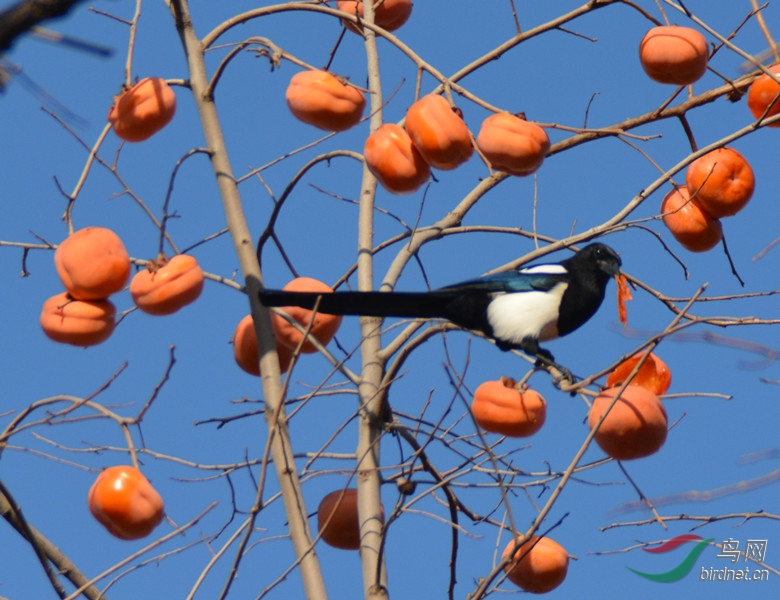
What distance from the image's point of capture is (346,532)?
10.8 ft

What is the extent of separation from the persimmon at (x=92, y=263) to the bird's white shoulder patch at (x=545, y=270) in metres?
1.75

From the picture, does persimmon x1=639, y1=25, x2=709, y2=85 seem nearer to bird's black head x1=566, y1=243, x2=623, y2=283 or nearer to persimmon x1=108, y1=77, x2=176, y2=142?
bird's black head x1=566, y1=243, x2=623, y2=283

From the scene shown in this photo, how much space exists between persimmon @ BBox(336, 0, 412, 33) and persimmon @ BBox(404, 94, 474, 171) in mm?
1367

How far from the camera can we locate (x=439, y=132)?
2.86 metres

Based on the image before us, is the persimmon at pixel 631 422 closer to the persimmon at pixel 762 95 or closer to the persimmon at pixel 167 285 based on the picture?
the persimmon at pixel 167 285

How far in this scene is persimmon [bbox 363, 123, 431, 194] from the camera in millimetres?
3027

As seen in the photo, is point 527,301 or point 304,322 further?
point 527,301

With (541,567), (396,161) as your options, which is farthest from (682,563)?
(396,161)

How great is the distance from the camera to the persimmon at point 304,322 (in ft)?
10.3

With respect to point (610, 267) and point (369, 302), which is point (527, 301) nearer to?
point (610, 267)

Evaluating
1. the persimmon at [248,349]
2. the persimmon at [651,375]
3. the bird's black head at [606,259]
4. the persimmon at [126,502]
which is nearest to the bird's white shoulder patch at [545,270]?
the bird's black head at [606,259]

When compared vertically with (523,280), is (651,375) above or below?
below

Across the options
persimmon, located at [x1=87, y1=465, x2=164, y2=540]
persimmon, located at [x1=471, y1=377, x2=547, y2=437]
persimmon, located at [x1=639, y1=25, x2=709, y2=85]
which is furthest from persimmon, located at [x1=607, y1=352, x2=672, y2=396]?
persimmon, located at [x1=87, y1=465, x2=164, y2=540]

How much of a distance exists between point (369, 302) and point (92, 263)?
0.92m
